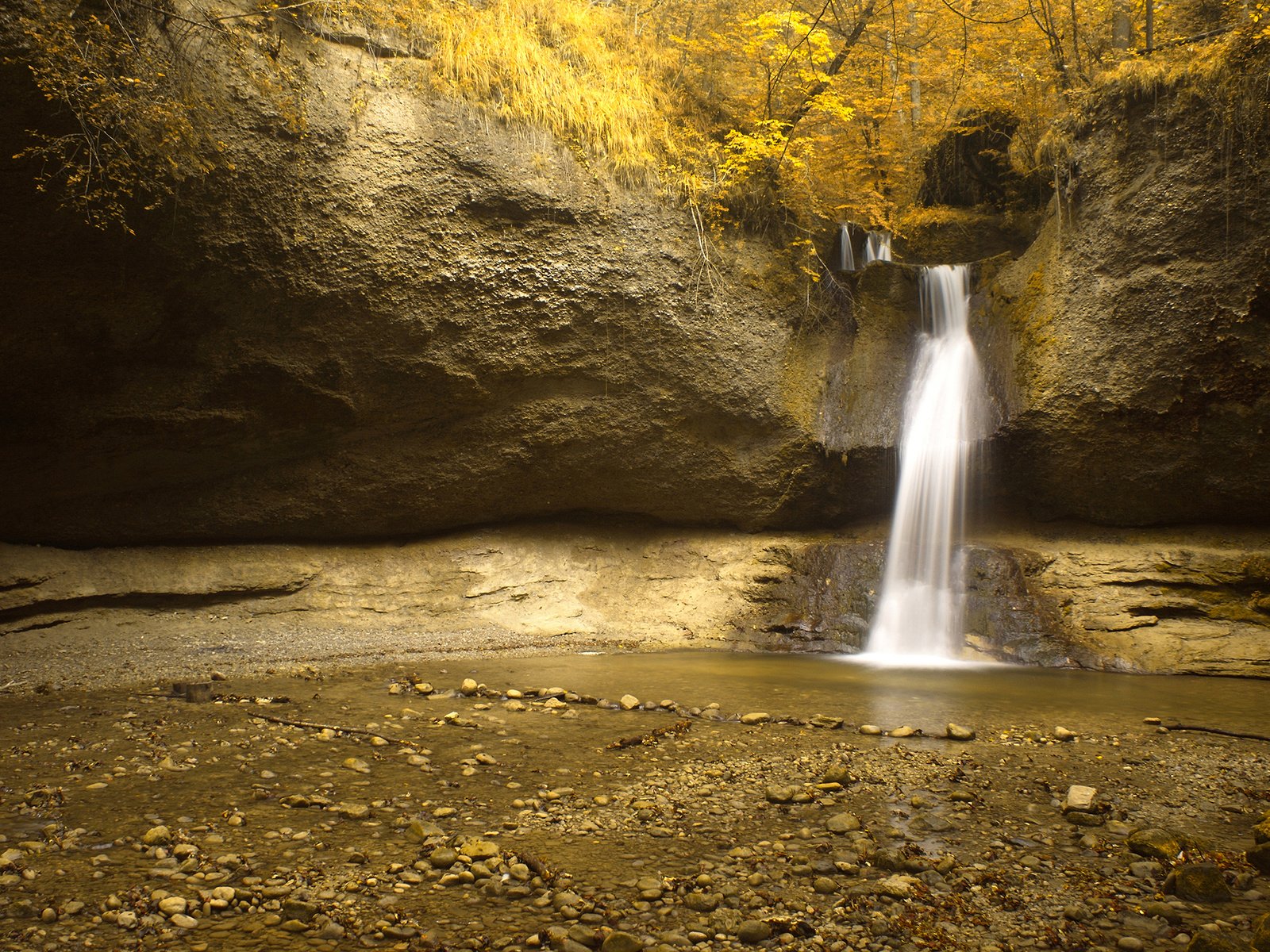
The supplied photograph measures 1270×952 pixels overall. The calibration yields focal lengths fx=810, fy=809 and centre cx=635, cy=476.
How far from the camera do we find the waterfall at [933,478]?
31.6 feet

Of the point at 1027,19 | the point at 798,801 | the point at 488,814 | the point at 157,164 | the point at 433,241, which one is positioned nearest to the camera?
the point at 488,814

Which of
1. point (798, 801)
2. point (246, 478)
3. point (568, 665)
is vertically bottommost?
point (568, 665)

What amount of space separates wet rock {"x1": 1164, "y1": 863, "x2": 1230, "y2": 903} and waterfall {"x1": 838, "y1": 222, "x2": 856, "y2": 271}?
10.4m

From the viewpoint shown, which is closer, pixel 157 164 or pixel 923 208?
pixel 157 164

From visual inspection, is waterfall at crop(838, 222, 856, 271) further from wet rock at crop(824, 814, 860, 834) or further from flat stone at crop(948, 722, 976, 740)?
wet rock at crop(824, 814, 860, 834)

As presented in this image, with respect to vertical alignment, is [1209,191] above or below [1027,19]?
below

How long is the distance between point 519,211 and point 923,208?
7.23 meters

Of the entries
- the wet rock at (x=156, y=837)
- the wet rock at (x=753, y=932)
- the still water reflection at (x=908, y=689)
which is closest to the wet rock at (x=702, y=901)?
the wet rock at (x=753, y=932)

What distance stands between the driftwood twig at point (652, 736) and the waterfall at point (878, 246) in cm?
923

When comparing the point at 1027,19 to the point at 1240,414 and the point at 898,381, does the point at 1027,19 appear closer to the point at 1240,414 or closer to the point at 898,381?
the point at 898,381

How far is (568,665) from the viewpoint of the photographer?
7.66m

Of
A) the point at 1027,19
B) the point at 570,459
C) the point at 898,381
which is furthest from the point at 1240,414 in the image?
the point at 570,459

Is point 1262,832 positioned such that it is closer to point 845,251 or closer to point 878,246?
point 845,251

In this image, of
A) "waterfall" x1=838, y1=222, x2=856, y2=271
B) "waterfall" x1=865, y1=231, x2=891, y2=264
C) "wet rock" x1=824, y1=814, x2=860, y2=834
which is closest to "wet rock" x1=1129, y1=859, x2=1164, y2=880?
"wet rock" x1=824, y1=814, x2=860, y2=834
